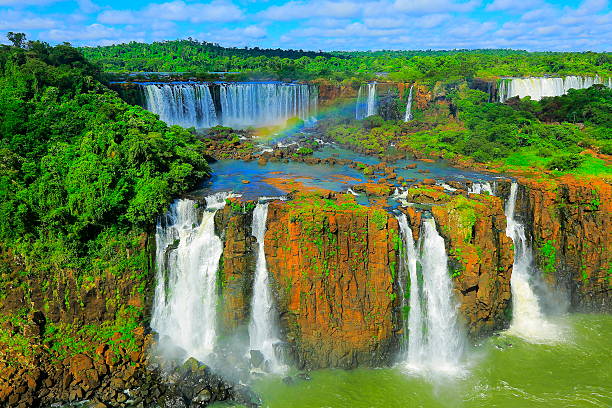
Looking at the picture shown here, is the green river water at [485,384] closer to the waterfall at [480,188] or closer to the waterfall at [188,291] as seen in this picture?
the waterfall at [188,291]

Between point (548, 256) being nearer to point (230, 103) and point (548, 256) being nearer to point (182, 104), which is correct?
point (182, 104)

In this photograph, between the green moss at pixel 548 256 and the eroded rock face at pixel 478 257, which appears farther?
the green moss at pixel 548 256

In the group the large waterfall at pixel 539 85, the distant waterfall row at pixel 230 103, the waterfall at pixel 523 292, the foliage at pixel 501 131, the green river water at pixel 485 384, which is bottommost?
the green river water at pixel 485 384

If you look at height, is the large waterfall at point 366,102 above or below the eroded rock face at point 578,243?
above

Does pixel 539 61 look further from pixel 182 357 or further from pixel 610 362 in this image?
pixel 182 357

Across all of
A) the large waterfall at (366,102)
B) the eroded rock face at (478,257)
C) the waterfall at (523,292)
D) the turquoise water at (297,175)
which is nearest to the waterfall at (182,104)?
the turquoise water at (297,175)

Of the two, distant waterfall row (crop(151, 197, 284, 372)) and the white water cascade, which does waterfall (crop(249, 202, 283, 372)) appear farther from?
the white water cascade

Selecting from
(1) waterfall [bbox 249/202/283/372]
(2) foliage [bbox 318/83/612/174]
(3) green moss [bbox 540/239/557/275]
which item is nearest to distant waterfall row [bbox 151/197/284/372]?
(1) waterfall [bbox 249/202/283/372]
